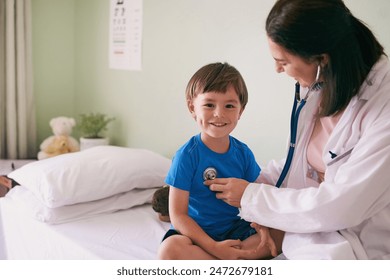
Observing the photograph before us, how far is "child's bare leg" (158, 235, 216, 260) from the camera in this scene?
3.96ft

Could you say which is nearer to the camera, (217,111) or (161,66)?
(217,111)

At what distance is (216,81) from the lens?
1271mm

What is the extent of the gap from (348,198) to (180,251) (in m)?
0.45

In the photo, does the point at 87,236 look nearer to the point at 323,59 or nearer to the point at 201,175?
the point at 201,175

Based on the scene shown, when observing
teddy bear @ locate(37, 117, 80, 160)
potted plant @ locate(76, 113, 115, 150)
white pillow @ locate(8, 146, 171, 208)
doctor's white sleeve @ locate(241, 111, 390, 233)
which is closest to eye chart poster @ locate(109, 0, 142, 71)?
potted plant @ locate(76, 113, 115, 150)

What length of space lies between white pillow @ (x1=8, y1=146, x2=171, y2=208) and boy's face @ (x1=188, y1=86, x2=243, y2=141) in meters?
0.83

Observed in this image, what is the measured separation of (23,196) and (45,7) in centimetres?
157

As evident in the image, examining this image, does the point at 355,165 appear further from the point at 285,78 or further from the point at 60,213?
the point at 60,213

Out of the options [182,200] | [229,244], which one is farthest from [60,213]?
[229,244]

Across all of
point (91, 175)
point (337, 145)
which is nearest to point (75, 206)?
point (91, 175)

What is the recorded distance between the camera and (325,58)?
44.3 inches

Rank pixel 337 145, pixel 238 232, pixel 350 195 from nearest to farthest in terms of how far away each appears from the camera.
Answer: pixel 350 195, pixel 337 145, pixel 238 232

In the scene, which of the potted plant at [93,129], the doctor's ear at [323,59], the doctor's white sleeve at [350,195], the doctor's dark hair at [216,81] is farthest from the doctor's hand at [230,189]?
the potted plant at [93,129]

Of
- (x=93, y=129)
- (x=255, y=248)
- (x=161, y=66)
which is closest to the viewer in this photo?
(x=255, y=248)
